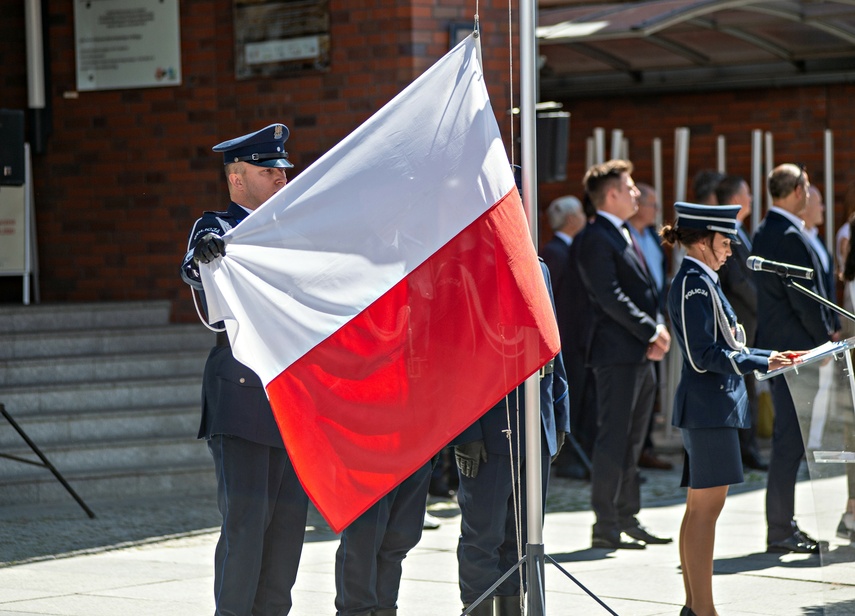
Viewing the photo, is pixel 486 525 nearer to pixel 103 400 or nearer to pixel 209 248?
pixel 209 248

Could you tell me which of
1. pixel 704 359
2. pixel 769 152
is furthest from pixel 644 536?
pixel 769 152

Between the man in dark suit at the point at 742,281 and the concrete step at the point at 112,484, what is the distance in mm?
3772

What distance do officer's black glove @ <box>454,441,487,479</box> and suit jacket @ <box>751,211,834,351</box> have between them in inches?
121

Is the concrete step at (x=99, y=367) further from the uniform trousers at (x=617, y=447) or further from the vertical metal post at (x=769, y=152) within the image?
the vertical metal post at (x=769, y=152)

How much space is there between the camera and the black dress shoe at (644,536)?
26.8 feet

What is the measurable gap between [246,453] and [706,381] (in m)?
2.08

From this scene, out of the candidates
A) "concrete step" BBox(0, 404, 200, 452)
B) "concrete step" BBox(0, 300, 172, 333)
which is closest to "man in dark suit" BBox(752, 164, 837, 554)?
"concrete step" BBox(0, 404, 200, 452)

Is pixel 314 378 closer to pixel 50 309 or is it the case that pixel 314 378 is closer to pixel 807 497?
pixel 807 497

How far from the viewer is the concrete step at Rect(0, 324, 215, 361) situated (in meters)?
10.8

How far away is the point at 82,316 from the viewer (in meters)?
11.4

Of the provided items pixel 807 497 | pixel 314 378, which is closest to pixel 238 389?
pixel 314 378

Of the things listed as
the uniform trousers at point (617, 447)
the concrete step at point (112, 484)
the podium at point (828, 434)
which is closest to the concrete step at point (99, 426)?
the concrete step at point (112, 484)

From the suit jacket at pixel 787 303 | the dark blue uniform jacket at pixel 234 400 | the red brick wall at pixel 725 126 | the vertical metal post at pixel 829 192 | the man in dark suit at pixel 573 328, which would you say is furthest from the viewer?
the red brick wall at pixel 725 126

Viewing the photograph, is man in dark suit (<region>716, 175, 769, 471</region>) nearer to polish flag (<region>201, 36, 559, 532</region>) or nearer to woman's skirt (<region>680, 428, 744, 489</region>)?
woman's skirt (<region>680, 428, 744, 489</region>)
